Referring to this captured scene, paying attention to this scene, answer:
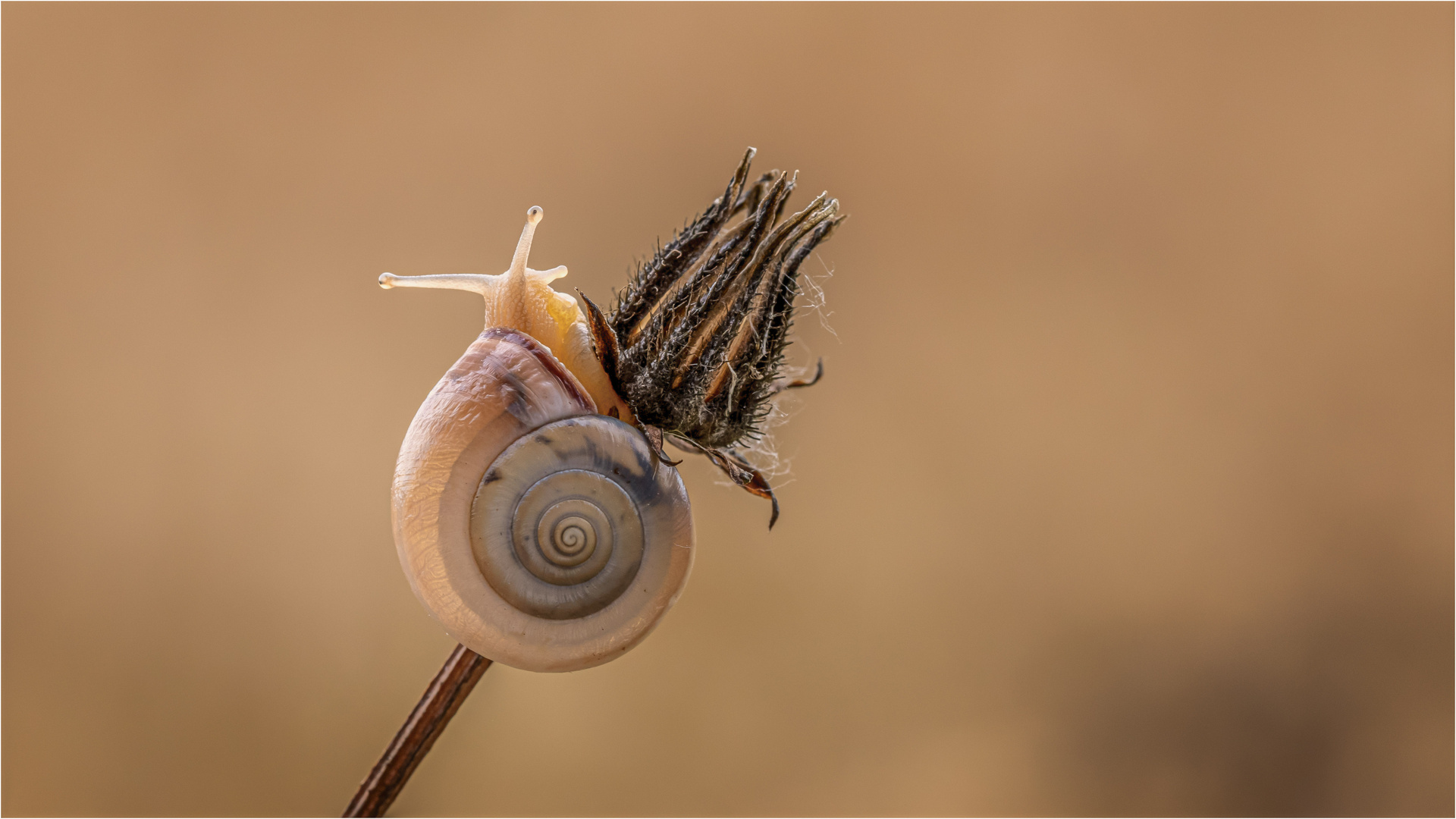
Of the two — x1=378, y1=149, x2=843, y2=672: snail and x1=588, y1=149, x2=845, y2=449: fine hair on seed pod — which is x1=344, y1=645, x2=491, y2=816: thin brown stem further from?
x1=588, y1=149, x2=845, y2=449: fine hair on seed pod

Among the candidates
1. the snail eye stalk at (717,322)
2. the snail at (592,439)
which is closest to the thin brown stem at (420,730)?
the snail at (592,439)

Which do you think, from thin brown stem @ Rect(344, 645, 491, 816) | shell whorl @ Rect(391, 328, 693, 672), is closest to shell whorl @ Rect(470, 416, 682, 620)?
shell whorl @ Rect(391, 328, 693, 672)

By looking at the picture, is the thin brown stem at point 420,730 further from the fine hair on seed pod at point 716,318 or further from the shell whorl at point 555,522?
the fine hair on seed pod at point 716,318

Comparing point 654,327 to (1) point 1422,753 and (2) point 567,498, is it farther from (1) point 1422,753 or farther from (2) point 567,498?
(1) point 1422,753

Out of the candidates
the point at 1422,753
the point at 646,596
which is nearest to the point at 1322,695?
the point at 1422,753

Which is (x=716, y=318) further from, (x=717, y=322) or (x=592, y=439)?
(x=592, y=439)

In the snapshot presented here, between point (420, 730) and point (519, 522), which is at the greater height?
point (519, 522)

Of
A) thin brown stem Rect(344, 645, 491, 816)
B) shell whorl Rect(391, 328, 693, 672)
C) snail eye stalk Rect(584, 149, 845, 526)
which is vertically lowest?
thin brown stem Rect(344, 645, 491, 816)

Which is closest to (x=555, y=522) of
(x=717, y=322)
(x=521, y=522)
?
(x=521, y=522)
